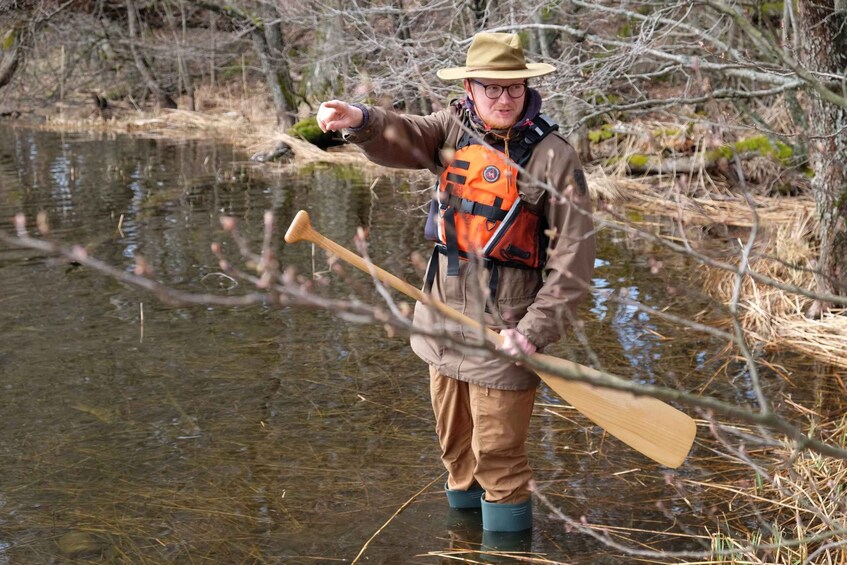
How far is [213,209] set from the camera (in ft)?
37.8

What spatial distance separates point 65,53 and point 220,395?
21751 mm

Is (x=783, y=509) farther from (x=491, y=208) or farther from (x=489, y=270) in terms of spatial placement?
(x=491, y=208)

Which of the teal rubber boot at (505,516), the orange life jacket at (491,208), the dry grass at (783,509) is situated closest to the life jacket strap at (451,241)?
the orange life jacket at (491,208)

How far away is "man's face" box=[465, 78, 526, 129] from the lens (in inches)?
132

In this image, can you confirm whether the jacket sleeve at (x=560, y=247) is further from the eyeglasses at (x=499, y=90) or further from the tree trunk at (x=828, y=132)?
the tree trunk at (x=828, y=132)

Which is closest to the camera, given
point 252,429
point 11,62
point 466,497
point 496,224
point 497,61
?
point 497,61

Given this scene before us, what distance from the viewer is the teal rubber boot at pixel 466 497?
3.96m

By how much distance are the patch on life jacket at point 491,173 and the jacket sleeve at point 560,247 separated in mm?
114

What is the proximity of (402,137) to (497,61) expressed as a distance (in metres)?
0.45

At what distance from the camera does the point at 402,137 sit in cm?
351

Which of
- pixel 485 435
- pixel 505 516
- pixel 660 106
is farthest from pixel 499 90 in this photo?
pixel 660 106

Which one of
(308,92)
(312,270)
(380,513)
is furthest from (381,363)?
(308,92)

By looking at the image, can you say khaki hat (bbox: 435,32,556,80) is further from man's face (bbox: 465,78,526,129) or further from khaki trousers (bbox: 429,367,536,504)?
khaki trousers (bbox: 429,367,536,504)

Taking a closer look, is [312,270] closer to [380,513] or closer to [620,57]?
[620,57]
